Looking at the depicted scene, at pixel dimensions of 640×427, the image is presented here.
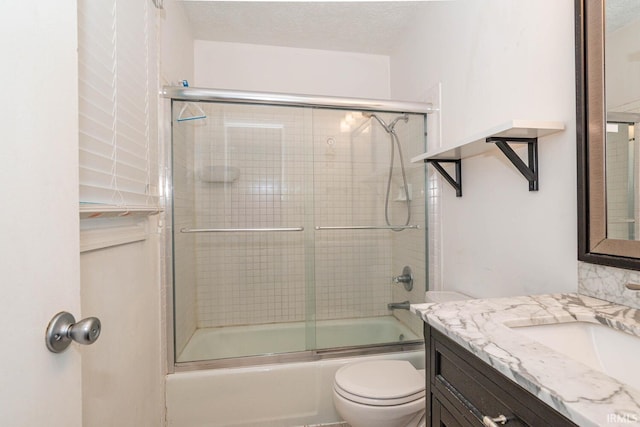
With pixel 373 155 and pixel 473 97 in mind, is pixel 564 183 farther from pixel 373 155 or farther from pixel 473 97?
pixel 373 155

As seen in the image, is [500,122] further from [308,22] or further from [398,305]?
[308,22]

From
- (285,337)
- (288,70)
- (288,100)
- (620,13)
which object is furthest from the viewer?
(288,70)

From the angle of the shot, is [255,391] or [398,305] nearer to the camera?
[255,391]

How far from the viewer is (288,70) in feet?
7.79

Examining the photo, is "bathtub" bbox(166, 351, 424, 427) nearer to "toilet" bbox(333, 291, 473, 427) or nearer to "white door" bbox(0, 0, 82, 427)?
"toilet" bbox(333, 291, 473, 427)

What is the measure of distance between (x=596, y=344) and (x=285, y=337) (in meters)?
1.56

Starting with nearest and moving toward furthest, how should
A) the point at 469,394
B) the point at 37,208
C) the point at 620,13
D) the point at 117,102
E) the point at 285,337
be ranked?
the point at 37,208, the point at 469,394, the point at 620,13, the point at 117,102, the point at 285,337

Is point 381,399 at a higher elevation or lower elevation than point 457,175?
lower

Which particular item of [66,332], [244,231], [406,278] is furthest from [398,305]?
[66,332]

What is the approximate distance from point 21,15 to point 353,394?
148 centimetres

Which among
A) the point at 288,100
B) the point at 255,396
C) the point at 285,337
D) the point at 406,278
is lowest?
the point at 255,396

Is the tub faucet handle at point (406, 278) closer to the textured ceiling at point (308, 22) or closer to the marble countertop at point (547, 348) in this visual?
the marble countertop at point (547, 348)

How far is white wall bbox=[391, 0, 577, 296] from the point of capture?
982 millimetres

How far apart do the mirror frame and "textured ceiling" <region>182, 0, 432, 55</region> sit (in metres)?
1.19
